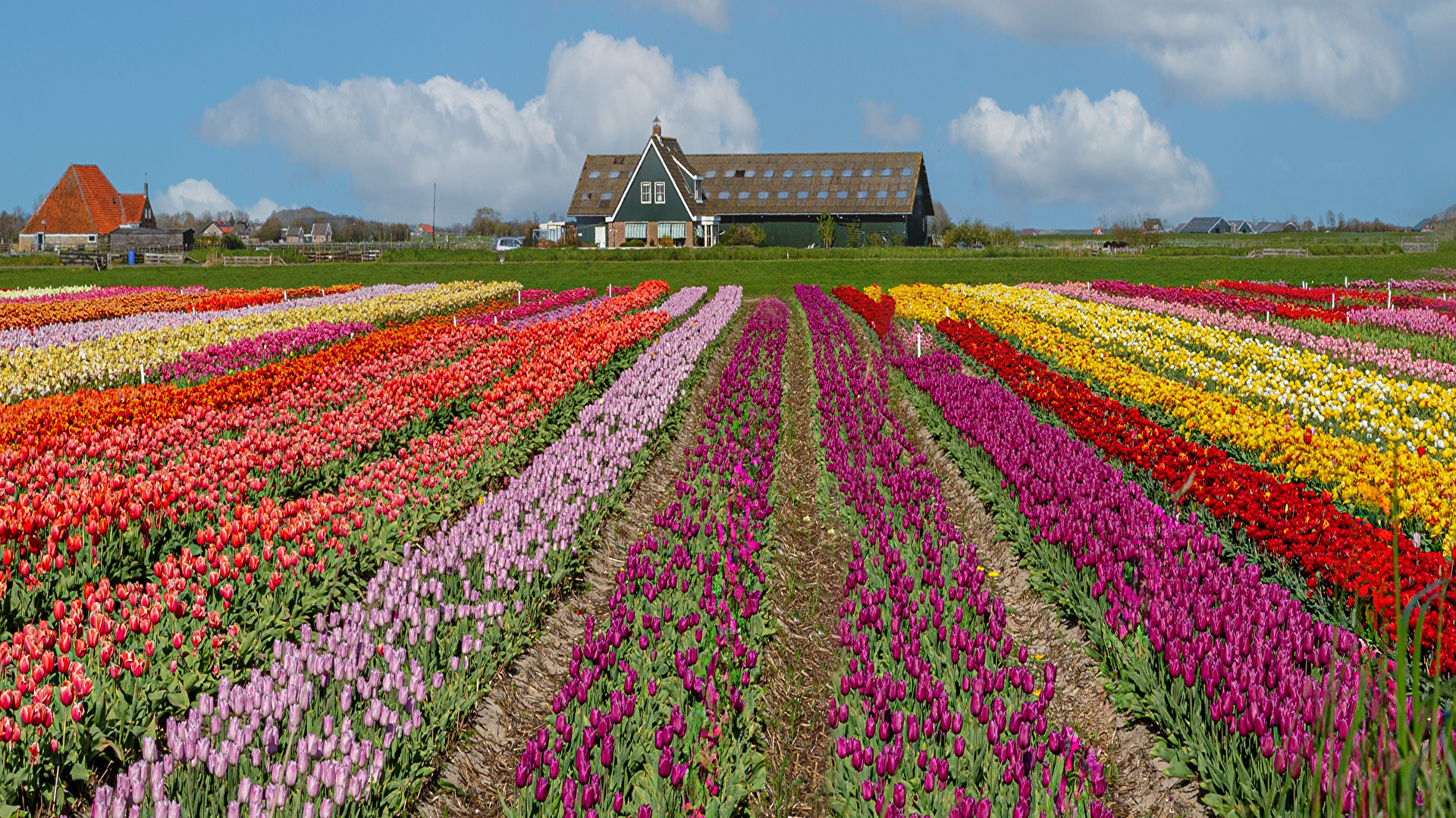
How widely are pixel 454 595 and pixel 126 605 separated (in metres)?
1.87

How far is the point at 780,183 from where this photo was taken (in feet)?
246

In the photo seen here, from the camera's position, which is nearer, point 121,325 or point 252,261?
point 121,325

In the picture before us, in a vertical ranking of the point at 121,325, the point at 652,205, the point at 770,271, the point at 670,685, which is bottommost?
the point at 670,685

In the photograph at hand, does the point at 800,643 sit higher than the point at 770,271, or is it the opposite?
the point at 770,271

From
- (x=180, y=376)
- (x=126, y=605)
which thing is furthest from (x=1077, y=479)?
(x=180, y=376)

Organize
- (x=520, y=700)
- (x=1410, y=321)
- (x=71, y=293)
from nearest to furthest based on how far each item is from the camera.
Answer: (x=520, y=700) → (x=1410, y=321) → (x=71, y=293)

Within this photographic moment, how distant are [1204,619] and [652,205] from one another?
2621 inches

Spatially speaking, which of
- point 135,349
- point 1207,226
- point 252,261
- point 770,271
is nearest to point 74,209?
point 252,261

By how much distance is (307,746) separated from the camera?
422cm

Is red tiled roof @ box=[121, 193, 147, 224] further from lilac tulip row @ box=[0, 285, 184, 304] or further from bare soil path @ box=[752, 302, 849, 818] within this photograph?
bare soil path @ box=[752, 302, 849, 818]

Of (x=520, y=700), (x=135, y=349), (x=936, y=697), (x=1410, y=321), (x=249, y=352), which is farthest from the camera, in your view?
(x=1410, y=321)

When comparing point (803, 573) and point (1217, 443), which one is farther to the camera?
point (1217, 443)

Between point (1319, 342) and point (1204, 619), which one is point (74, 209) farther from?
point (1204, 619)

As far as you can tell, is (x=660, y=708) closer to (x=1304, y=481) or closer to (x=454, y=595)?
(x=454, y=595)
